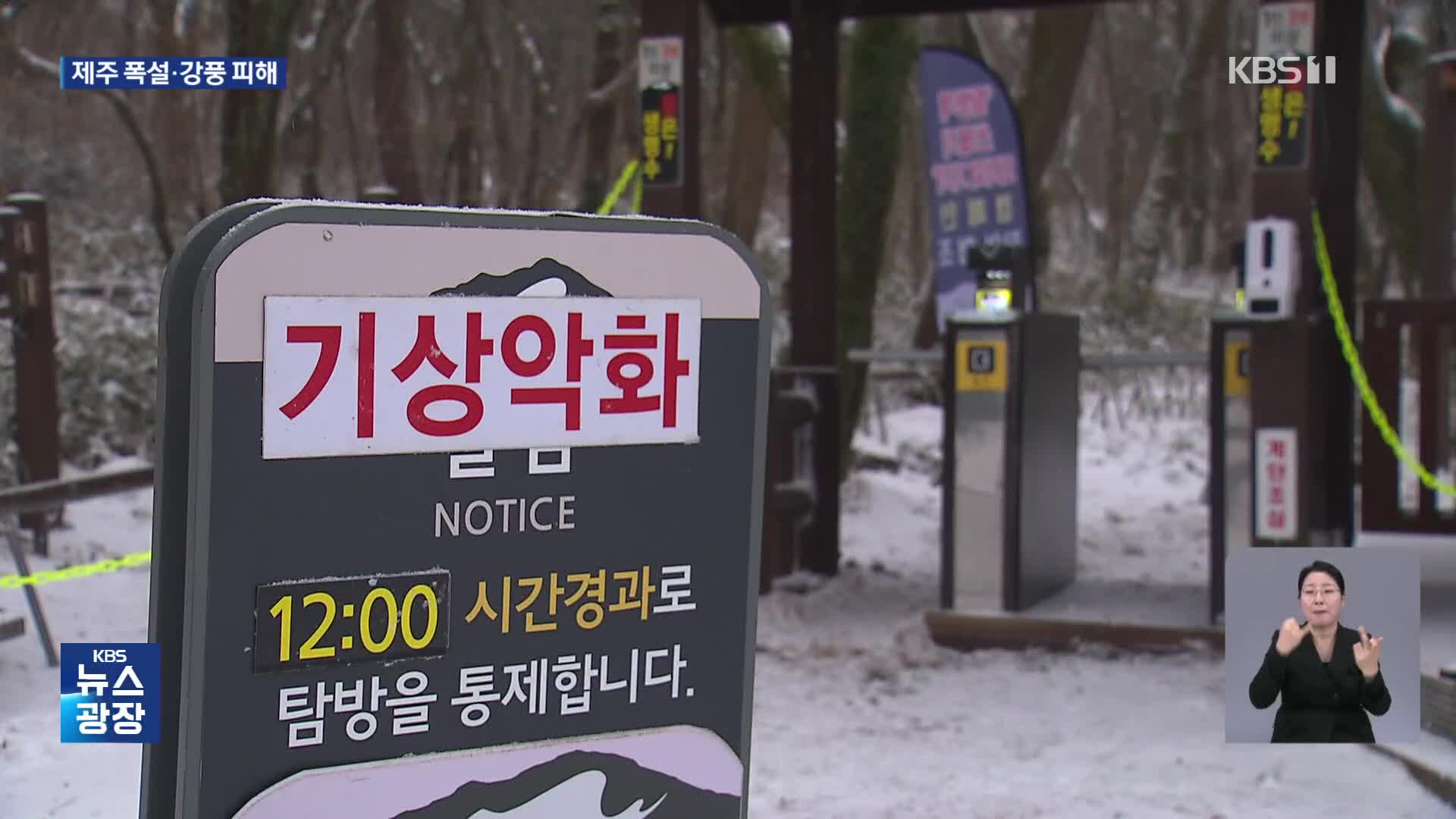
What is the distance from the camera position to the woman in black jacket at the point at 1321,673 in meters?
3.54

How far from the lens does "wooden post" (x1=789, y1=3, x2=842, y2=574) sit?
27.7ft

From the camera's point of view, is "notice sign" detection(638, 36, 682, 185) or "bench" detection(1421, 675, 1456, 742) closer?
"bench" detection(1421, 675, 1456, 742)

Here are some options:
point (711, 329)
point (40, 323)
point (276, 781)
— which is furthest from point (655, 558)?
point (40, 323)

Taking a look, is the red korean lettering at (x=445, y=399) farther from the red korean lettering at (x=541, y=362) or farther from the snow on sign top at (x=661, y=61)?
the snow on sign top at (x=661, y=61)

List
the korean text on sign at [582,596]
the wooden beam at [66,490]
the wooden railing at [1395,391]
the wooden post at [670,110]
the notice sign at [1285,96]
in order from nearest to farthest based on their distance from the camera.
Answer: the korean text on sign at [582,596], the wooden beam at [66,490], the notice sign at [1285,96], the wooden railing at [1395,391], the wooden post at [670,110]

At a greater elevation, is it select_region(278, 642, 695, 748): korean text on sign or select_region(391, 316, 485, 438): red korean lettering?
select_region(391, 316, 485, 438): red korean lettering

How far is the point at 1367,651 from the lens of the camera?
3.54 meters

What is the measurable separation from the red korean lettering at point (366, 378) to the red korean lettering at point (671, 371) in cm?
44

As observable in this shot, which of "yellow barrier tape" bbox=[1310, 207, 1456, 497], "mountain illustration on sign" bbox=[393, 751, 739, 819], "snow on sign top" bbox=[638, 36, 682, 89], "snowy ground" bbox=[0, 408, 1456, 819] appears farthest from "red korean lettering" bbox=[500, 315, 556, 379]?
"snow on sign top" bbox=[638, 36, 682, 89]

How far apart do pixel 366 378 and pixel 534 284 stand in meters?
0.27

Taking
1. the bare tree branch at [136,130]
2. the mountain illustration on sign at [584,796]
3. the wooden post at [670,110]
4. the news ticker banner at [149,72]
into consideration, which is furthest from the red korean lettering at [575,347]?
the bare tree branch at [136,130]

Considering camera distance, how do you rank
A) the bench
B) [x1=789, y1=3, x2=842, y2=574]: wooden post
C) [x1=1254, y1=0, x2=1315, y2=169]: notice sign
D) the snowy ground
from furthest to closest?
[x1=789, y1=3, x2=842, y2=574]: wooden post, [x1=1254, y1=0, x2=1315, y2=169]: notice sign, the bench, the snowy ground

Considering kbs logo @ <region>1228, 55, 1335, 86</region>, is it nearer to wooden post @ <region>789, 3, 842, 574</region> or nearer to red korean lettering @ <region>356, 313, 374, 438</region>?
wooden post @ <region>789, 3, 842, 574</region>

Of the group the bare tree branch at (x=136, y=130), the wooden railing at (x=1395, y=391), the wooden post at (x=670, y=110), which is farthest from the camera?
the bare tree branch at (x=136, y=130)
